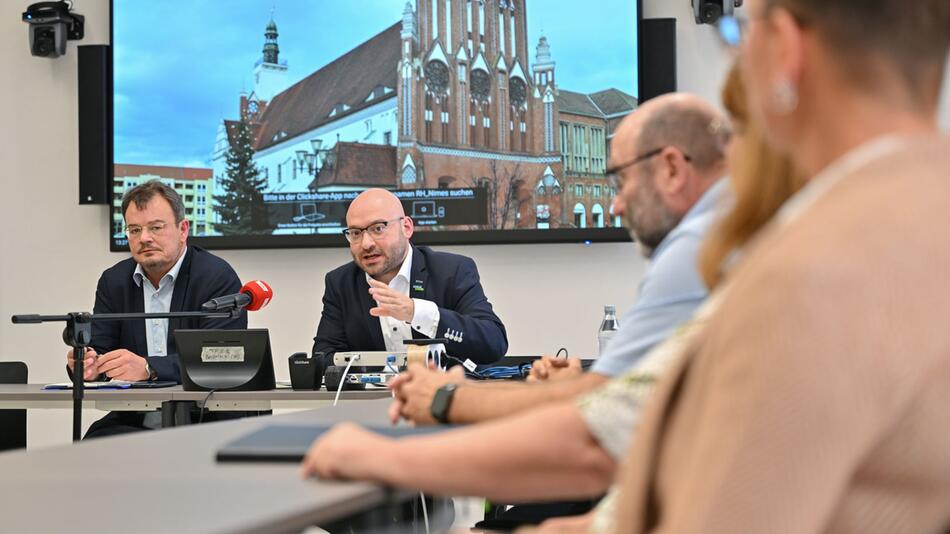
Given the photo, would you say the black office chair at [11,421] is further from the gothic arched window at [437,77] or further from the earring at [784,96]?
the earring at [784,96]

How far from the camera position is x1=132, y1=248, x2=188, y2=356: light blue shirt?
4332mm

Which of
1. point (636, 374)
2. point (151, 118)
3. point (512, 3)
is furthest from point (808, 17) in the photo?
point (151, 118)

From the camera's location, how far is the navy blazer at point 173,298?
4281mm

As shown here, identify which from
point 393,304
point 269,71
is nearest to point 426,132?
point 269,71

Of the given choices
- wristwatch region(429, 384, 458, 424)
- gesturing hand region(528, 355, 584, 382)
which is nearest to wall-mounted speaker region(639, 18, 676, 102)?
gesturing hand region(528, 355, 584, 382)

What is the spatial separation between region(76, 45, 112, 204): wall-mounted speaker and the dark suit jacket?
2028mm

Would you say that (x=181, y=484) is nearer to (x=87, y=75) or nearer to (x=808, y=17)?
(x=808, y=17)

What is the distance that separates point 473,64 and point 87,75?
6.60 ft

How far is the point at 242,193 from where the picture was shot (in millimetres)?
5785

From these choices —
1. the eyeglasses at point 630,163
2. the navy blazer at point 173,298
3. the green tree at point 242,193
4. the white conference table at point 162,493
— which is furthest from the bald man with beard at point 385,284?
the white conference table at point 162,493

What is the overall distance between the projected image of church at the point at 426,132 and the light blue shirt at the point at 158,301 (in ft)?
4.46

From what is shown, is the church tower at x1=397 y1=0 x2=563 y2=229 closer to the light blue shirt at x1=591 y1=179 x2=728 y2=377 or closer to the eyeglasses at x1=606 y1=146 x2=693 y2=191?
the eyeglasses at x1=606 y1=146 x2=693 y2=191

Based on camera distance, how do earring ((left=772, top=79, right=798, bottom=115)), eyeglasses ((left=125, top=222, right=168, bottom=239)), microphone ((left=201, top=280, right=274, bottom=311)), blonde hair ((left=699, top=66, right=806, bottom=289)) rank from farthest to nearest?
eyeglasses ((left=125, top=222, right=168, bottom=239))
microphone ((left=201, top=280, right=274, bottom=311))
blonde hair ((left=699, top=66, right=806, bottom=289))
earring ((left=772, top=79, right=798, bottom=115))

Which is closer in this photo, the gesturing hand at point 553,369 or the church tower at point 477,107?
the gesturing hand at point 553,369
